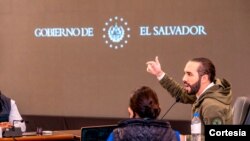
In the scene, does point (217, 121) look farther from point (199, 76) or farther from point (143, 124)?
point (143, 124)

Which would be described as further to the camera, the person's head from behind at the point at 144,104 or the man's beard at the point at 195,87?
the man's beard at the point at 195,87

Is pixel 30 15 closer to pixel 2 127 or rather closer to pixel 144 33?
Answer: pixel 144 33

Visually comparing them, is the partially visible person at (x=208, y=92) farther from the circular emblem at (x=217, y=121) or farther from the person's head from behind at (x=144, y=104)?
the person's head from behind at (x=144, y=104)

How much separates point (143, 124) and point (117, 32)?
3.82 m

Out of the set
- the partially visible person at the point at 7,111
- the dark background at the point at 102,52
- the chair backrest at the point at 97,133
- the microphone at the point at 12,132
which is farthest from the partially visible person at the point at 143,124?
the dark background at the point at 102,52

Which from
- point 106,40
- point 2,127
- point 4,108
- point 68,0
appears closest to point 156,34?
point 106,40

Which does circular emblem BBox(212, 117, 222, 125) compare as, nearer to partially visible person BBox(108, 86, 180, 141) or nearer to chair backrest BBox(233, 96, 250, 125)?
chair backrest BBox(233, 96, 250, 125)

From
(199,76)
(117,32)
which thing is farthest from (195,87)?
(117,32)

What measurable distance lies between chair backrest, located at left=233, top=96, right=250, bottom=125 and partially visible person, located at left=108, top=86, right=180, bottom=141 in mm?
1222

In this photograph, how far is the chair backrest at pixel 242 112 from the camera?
503 centimetres

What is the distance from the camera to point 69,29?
7.73 meters

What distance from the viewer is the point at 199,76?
482 cm

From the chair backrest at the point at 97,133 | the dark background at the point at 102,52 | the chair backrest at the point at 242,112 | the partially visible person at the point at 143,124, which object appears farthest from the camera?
the dark background at the point at 102,52

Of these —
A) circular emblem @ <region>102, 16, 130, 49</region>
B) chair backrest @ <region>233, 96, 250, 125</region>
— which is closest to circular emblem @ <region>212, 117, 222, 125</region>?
chair backrest @ <region>233, 96, 250, 125</region>
